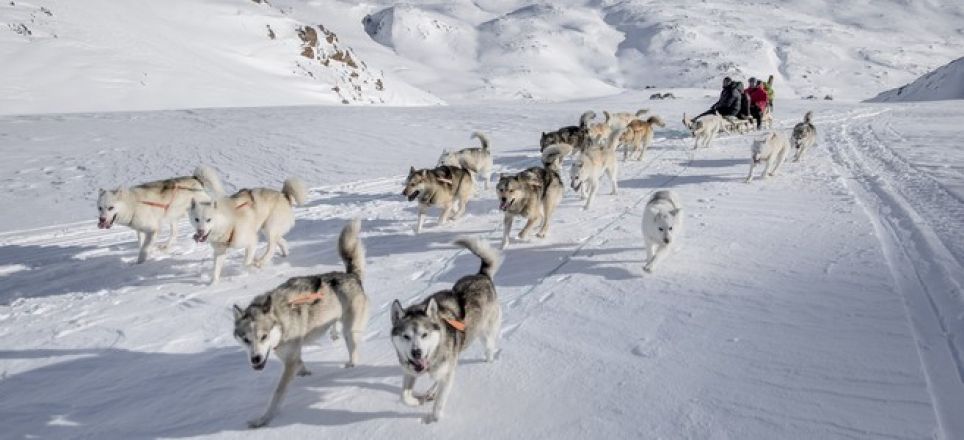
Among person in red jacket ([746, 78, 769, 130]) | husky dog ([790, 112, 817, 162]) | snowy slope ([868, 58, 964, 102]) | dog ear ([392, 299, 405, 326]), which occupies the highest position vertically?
Result: snowy slope ([868, 58, 964, 102])

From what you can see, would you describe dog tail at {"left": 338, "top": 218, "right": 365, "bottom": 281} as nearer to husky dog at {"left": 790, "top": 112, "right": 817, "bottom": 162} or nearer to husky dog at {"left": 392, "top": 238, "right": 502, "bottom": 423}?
husky dog at {"left": 392, "top": 238, "right": 502, "bottom": 423}

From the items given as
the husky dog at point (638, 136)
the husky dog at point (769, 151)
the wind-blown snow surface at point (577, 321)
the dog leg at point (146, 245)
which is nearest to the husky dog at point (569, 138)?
the husky dog at point (638, 136)

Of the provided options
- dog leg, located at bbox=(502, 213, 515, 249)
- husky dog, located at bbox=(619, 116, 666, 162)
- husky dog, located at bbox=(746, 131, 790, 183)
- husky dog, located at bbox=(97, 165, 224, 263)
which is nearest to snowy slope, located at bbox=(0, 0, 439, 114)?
husky dog, located at bbox=(97, 165, 224, 263)

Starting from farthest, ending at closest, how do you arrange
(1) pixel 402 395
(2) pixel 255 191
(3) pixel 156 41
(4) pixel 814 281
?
(3) pixel 156 41
(2) pixel 255 191
(4) pixel 814 281
(1) pixel 402 395

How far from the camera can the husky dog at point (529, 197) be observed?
23.8 ft

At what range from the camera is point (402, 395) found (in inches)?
155

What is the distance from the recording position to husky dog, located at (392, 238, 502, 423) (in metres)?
3.53

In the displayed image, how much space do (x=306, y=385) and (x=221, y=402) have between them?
60 centimetres

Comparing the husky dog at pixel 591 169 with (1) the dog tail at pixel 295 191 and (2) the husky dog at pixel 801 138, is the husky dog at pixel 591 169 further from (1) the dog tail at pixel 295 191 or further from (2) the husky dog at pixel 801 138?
(2) the husky dog at pixel 801 138

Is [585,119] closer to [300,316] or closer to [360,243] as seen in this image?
[360,243]

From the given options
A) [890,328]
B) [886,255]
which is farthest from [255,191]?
[886,255]

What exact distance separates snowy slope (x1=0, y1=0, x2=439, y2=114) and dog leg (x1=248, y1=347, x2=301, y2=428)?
81.7 feet

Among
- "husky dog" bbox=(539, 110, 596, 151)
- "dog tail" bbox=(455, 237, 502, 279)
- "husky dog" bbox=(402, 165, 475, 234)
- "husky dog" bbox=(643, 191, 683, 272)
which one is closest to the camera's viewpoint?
"dog tail" bbox=(455, 237, 502, 279)

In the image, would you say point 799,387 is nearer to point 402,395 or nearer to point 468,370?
point 468,370
